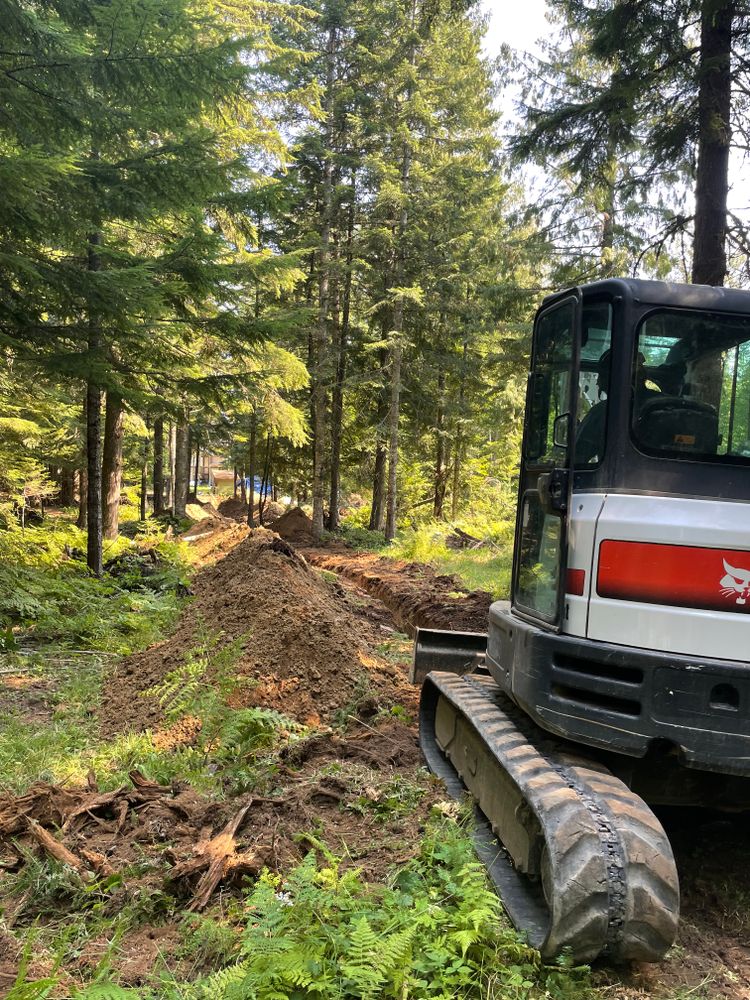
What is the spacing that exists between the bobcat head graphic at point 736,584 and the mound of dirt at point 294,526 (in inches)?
774

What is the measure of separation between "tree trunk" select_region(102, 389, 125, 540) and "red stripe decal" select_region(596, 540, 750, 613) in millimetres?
13018

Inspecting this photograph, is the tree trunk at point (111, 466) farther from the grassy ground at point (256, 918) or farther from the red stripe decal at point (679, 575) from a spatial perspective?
the red stripe decal at point (679, 575)

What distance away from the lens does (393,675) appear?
7.25 meters

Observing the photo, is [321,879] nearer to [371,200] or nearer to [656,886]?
[656,886]

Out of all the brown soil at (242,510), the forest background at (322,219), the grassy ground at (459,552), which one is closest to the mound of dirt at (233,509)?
the brown soil at (242,510)

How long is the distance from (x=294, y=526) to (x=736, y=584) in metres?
21.4

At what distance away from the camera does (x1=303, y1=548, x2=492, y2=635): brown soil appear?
10508mm

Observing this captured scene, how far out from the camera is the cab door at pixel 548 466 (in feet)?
11.4

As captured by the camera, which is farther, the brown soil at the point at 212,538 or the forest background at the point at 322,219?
the brown soil at the point at 212,538

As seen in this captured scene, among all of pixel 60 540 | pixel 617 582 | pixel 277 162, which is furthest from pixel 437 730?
pixel 277 162

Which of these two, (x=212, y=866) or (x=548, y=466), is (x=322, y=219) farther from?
(x=212, y=866)

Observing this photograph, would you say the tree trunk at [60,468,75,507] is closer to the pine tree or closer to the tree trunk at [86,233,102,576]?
the tree trunk at [86,233,102,576]

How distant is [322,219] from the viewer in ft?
69.6

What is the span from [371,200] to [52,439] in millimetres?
11947
